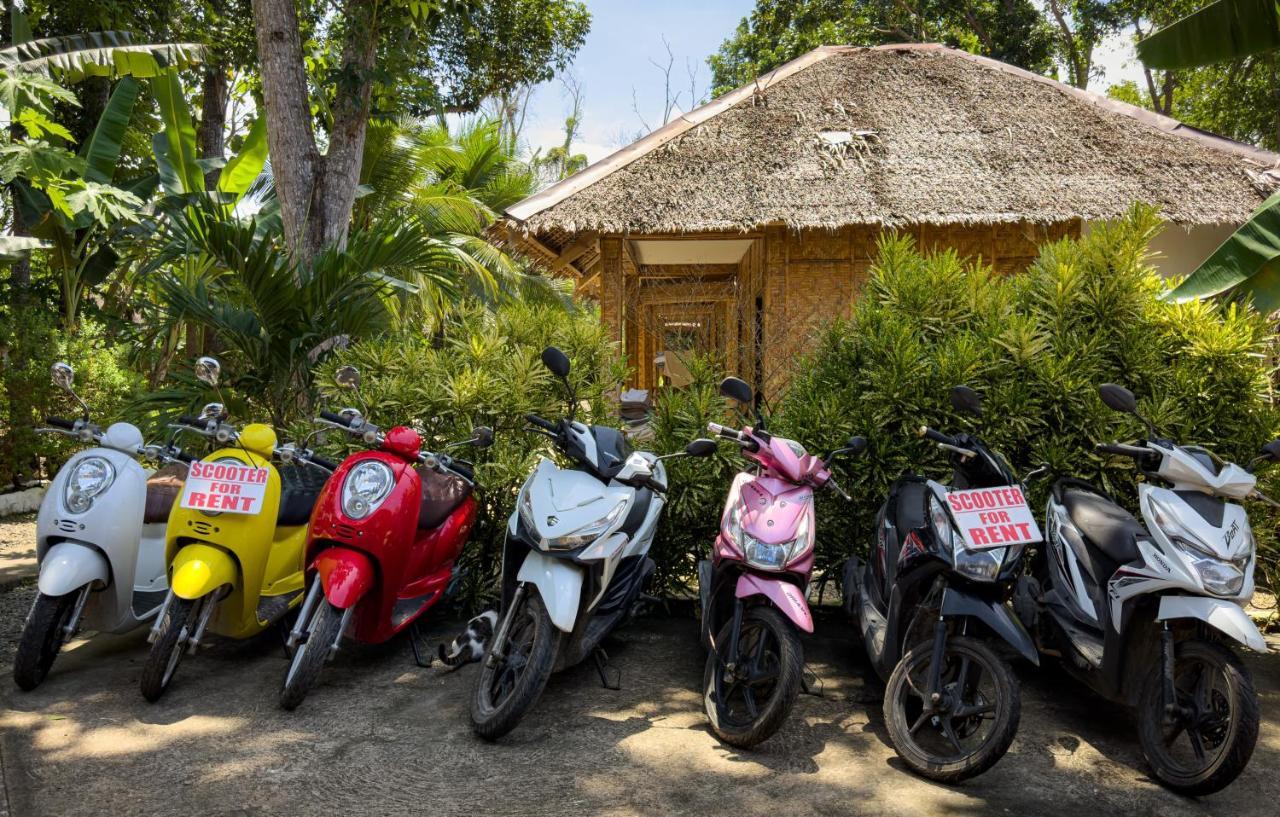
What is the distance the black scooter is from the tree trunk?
5.17 meters

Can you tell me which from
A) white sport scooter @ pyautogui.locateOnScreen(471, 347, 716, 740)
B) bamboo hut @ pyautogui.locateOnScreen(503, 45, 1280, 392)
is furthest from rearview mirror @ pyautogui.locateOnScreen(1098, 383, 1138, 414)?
bamboo hut @ pyautogui.locateOnScreen(503, 45, 1280, 392)

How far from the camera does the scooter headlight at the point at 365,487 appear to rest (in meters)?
3.69

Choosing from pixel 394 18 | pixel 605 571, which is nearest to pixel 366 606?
pixel 605 571

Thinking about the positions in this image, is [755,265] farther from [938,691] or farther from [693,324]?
[938,691]

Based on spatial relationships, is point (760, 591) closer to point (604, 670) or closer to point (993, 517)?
point (993, 517)

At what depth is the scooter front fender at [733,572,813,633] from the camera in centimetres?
322

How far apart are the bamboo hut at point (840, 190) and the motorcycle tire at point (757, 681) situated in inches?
193

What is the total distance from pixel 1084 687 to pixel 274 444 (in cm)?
370

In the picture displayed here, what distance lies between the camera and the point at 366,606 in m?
3.89

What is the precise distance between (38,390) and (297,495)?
21.0ft

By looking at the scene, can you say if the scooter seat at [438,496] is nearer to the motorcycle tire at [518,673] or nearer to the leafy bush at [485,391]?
the leafy bush at [485,391]

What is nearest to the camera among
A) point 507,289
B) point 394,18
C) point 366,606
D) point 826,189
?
point 366,606

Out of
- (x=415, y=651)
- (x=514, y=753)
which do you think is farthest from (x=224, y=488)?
(x=514, y=753)

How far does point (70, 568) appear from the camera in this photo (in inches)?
143
